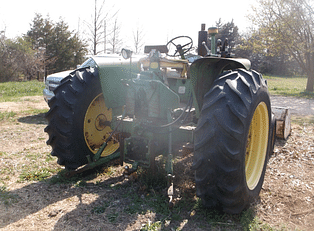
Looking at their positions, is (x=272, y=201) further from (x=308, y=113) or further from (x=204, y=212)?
(x=308, y=113)

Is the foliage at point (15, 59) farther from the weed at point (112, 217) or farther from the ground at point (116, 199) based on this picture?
the weed at point (112, 217)

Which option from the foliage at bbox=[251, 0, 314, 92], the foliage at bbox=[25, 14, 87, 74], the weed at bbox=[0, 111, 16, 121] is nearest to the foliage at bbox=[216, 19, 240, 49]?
the foliage at bbox=[25, 14, 87, 74]

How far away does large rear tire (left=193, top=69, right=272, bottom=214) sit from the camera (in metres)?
2.26

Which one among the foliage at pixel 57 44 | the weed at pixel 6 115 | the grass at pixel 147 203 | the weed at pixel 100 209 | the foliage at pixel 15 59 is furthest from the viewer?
the foliage at pixel 57 44

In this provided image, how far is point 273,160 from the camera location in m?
4.49

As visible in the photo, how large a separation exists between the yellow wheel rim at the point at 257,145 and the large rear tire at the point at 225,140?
53cm

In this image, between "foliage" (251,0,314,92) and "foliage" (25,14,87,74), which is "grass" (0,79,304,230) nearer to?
"foliage" (251,0,314,92)

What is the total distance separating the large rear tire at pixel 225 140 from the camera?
89.1 inches

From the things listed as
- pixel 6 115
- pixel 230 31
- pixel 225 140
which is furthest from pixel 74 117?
pixel 230 31

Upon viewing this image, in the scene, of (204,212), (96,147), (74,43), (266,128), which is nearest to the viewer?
(204,212)

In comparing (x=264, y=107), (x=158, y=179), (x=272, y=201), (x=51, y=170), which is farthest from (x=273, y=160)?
(x=51, y=170)

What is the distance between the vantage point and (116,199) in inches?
124

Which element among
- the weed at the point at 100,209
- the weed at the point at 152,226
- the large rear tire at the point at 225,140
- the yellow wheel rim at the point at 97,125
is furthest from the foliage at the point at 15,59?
the large rear tire at the point at 225,140

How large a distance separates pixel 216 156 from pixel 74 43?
81.4 feet
